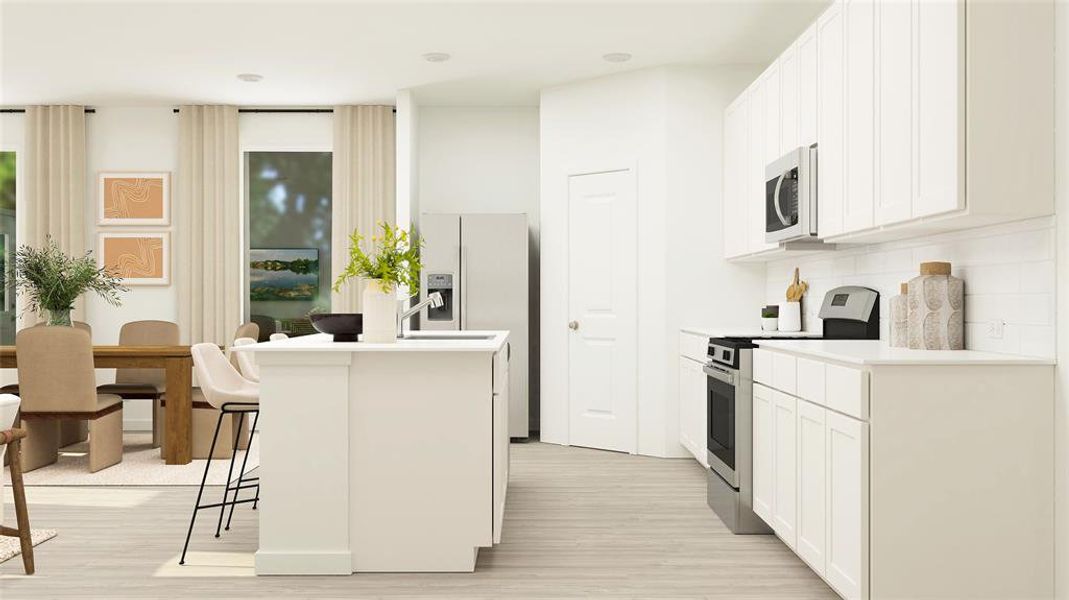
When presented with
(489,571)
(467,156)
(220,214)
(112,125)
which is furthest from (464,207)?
(489,571)

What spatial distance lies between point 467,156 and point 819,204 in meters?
3.77

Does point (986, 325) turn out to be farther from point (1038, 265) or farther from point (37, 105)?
point (37, 105)

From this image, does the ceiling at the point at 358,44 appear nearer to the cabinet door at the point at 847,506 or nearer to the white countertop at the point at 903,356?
the white countertop at the point at 903,356

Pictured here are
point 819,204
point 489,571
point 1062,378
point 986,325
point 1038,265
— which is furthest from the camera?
point 819,204

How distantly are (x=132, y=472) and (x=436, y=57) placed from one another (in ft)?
11.0

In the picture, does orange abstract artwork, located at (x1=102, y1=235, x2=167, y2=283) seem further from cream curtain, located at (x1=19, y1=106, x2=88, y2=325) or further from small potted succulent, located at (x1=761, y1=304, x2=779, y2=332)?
small potted succulent, located at (x1=761, y1=304, x2=779, y2=332)

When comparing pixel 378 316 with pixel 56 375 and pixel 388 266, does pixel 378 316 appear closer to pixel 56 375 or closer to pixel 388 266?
pixel 388 266

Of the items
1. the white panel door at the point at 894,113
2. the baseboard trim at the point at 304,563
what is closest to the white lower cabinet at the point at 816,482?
the white panel door at the point at 894,113

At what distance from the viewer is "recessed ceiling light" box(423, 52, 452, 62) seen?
5.54m

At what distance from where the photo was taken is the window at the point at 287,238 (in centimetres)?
739

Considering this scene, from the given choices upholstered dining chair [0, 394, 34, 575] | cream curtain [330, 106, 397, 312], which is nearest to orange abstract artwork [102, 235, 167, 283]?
cream curtain [330, 106, 397, 312]

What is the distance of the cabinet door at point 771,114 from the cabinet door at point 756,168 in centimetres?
4

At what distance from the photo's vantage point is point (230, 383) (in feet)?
13.7

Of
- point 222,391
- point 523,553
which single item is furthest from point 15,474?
point 523,553
